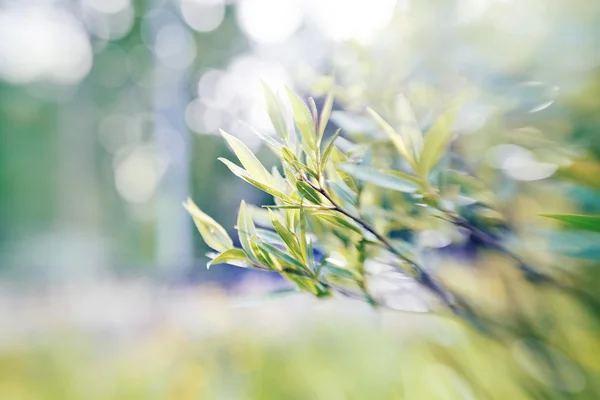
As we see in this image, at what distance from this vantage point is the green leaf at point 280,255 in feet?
0.63

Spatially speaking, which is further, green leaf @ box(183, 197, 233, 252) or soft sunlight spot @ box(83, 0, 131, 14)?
soft sunlight spot @ box(83, 0, 131, 14)

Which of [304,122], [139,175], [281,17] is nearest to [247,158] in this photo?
[304,122]

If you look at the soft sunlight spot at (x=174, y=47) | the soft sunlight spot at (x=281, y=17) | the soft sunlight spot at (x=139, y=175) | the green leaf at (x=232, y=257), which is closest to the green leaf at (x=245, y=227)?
the green leaf at (x=232, y=257)

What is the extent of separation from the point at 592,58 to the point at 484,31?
0.07 m

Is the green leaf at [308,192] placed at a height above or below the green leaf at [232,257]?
above

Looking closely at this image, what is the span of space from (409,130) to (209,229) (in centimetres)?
9

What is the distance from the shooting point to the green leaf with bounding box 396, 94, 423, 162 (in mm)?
217

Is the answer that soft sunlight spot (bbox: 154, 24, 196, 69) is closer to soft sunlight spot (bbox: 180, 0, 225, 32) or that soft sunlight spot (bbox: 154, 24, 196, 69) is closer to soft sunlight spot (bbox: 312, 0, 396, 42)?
soft sunlight spot (bbox: 180, 0, 225, 32)

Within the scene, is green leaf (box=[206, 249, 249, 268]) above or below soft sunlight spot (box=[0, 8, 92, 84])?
below

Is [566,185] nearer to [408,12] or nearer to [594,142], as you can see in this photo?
[594,142]

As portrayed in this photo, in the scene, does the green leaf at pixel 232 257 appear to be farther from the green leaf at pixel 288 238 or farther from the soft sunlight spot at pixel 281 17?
the soft sunlight spot at pixel 281 17

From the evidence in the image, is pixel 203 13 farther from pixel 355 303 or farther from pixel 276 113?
pixel 276 113

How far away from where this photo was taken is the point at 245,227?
202 mm

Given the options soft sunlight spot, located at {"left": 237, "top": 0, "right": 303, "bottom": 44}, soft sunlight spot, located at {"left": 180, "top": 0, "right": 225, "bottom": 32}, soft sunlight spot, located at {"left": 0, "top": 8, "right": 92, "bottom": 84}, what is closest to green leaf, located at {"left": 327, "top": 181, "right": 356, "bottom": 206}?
soft sunlight spot, located at {"left": 237, "top": 0, "right": 303, "bottom": 44}
